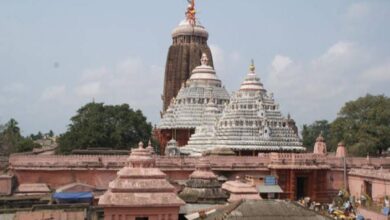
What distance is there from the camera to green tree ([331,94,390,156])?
4772 centimetres

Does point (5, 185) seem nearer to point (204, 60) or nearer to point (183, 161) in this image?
point (183, 161)

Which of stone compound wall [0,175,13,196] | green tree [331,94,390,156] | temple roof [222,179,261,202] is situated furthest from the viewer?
green tree [331,94,390,156]

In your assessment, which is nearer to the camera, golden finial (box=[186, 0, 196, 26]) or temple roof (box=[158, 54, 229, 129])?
temple roof (box=[158, 54, 229, 129])

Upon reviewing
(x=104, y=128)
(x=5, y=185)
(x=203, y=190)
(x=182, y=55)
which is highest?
(x=182, y=55)

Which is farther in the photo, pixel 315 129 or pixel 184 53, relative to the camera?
pixel 315 129

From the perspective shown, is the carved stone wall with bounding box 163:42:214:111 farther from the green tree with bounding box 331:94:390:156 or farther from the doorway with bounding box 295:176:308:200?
the doorway with bounding box 295:176:308:200

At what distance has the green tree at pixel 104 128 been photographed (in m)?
44.2

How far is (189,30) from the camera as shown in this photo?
2419 inches

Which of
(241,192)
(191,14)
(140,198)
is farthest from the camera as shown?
(191,14)

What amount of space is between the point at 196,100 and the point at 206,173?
24681mm

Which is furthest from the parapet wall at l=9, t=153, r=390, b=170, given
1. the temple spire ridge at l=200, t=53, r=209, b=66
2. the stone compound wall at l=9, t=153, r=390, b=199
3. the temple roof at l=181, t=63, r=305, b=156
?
the temple spire ridge at l=200, t=53, r=209, b=66

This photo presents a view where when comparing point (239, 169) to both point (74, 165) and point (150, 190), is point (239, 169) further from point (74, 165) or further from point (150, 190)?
point (150, 190)

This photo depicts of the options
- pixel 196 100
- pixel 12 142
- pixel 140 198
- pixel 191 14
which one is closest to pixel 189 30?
pixel 191 14

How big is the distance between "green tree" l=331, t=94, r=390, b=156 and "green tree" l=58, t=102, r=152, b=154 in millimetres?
17159
